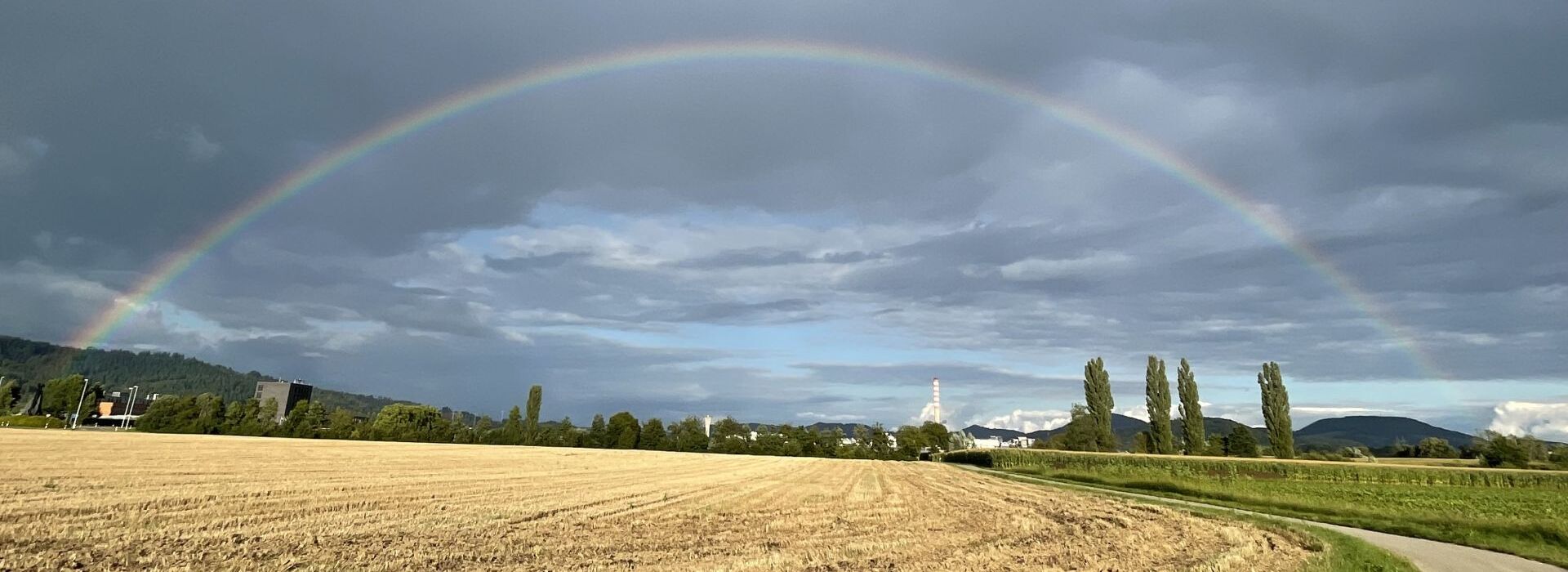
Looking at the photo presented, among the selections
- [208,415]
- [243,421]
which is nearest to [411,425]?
[243,421]

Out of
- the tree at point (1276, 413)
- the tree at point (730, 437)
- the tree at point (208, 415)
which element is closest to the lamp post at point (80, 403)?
the tree at point (208, 415)

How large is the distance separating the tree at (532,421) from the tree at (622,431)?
16094 millimetres

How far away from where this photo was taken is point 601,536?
1983 cm

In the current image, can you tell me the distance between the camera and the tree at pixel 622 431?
166 meters

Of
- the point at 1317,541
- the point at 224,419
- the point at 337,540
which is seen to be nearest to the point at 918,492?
the point at 1317,541

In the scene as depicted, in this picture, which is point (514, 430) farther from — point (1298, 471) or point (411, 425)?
point (1298, 471)

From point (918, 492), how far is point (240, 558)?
33.4 metres

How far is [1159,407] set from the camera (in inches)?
5979

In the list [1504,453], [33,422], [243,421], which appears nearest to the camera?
[1504,453]

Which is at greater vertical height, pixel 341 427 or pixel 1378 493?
pixel 341 427

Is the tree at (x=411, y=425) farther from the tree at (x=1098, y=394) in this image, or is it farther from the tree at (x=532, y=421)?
the tree at (x=1098, y=394)

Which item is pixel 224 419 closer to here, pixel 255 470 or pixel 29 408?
pixel 29 408

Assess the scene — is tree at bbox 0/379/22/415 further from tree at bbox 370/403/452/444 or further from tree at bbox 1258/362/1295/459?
tree at bbox 1258/362/1295/459

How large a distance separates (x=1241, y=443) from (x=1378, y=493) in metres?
112
